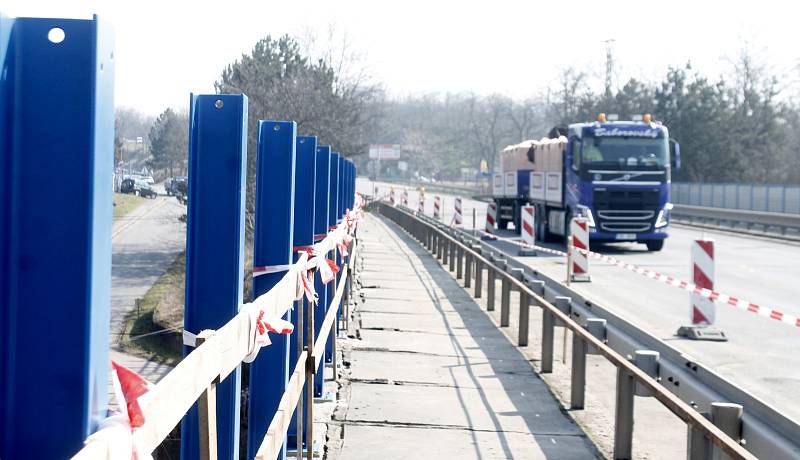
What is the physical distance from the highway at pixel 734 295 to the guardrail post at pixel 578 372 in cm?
149

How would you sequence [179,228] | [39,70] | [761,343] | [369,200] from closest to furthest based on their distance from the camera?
[39,70] < [761,343] < [179,228] < [369,200]

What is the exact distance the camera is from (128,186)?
672 cm

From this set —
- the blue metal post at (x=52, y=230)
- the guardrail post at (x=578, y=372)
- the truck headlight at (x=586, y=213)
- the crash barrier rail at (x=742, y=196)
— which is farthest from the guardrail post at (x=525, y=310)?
the crash barrier rail at (x=742, y=196)

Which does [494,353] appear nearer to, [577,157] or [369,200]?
[577,157]

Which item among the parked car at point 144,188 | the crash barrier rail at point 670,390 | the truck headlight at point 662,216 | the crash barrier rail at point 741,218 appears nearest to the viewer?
the crash barrier rail at point 670,390

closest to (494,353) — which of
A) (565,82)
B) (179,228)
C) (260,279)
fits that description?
(260,279)

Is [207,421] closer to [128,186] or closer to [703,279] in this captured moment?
[128,186]

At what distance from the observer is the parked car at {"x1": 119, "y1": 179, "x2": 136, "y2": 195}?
6.31 meters

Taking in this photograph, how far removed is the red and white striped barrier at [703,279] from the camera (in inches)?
535

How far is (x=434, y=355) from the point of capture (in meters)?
11.4

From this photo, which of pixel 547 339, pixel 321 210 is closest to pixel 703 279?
pixel 547 339

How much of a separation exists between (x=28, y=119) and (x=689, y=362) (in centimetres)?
553

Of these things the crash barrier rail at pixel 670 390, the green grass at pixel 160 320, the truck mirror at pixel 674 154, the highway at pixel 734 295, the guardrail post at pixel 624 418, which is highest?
the truck mirror at pixel 674 154

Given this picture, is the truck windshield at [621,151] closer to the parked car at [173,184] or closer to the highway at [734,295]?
the highway at [734,295]
